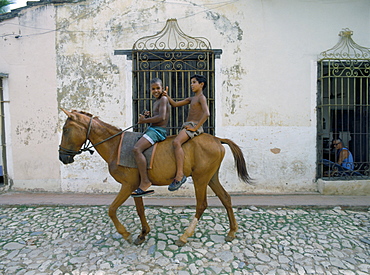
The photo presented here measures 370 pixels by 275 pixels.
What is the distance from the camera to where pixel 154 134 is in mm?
3584

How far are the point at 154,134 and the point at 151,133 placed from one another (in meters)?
0.04

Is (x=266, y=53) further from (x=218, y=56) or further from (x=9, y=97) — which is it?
(x=9, y=97)

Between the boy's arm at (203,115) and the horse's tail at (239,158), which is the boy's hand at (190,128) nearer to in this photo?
the boy's arm at (203,115)

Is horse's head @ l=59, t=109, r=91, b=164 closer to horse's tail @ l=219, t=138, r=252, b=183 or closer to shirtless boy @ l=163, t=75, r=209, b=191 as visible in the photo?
shirtless boy @ l=163, t=75, r=209, b=191

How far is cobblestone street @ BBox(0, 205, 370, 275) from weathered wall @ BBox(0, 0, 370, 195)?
1261mm

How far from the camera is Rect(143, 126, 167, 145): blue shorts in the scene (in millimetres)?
3545

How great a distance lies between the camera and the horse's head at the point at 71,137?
11.4 ft

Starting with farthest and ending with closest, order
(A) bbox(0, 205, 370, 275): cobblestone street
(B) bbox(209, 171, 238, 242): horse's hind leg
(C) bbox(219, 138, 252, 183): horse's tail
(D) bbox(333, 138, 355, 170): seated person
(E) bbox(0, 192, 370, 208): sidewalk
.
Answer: (D) bbox(333, 138, 355, 170): seated person
(E) bbox(0, 192, 370, 208): sidewalk
(C) bbox(219, 138, 252, 183): horse's tail
(B) bbox(209, 171, 238, 242): horse's hind leg
(A) bbox(0, 205, 370, 275): cobblestone street

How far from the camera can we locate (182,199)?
18.5 ft

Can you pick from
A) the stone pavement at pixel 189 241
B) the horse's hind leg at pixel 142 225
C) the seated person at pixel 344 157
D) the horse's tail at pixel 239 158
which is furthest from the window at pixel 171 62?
the seated person at pixel 344 157

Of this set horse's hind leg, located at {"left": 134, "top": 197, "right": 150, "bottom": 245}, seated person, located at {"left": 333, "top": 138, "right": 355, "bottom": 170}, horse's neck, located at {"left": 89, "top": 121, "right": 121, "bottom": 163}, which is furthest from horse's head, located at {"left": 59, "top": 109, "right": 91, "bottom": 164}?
seated person, located at {"left": 333, "top": 138, "right": 355, "bottom": 170}

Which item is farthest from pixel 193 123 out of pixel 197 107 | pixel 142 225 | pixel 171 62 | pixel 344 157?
pixel 344 157

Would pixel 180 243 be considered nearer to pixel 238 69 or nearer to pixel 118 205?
pixel 118 205

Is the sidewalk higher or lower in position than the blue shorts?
lower
